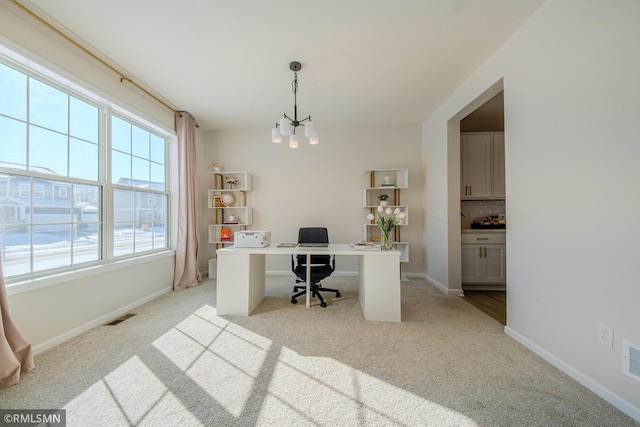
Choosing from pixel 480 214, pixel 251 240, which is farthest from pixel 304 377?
pixel 480 214

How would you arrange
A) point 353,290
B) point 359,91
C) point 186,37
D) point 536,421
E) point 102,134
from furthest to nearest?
point 353,290, point 359,91, point 102,134, point 186,37, point 536,421

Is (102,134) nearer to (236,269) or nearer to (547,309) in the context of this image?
(236,269)

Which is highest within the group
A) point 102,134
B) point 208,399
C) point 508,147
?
point 102,134

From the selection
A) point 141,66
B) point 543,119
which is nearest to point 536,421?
point 543,119

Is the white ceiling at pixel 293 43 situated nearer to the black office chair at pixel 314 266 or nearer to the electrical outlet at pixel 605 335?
the black office chair at pixel 314 266

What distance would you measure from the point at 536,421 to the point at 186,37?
354 cm

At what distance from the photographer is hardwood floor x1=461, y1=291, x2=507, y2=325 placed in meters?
2.51

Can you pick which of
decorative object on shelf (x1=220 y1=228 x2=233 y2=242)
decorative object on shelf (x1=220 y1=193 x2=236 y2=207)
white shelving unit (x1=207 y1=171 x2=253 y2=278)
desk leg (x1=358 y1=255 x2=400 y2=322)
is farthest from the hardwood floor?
decorative object on shelf (x1=220 y1=193 x2=236 y2=207)

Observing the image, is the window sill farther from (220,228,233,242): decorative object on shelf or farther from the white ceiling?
the white ceiling

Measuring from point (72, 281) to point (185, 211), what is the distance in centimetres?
155

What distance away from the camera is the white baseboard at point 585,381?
123cm

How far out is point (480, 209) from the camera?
387 cm

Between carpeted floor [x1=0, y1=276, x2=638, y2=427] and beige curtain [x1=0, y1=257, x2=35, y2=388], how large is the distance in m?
0.09

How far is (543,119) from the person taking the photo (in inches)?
67.1
